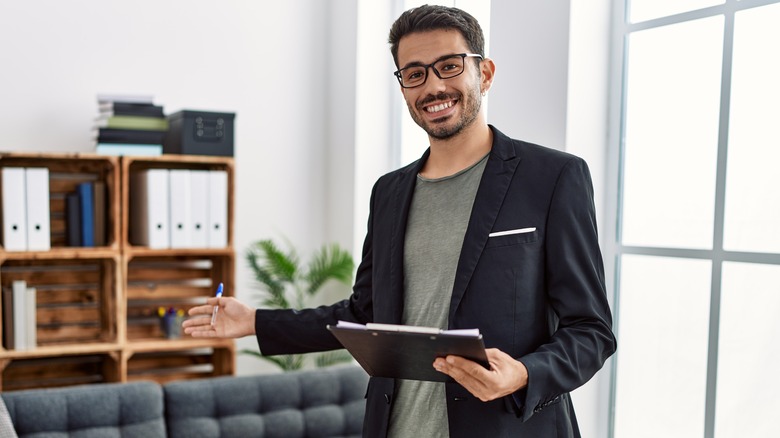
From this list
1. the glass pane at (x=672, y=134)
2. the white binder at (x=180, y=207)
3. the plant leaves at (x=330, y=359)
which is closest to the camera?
the glass pane at (x=672, y=134)

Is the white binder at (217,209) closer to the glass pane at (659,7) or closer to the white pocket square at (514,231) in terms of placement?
the glass pane at (659,7)

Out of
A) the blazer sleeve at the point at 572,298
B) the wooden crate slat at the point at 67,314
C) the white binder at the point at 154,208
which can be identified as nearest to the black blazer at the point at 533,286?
the blazer sleeve at the point at 572,298

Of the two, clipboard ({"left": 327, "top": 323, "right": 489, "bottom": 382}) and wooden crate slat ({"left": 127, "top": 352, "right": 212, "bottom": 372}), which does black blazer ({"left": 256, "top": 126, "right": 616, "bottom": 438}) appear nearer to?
clipboard ({"left": 327, "top": 323, "right": 489, "bottom": 382})

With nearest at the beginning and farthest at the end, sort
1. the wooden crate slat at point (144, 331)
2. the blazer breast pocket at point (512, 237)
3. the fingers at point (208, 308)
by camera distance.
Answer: the blazer breast pocket at point (512, 237)
the fingers at point (208, 308)
the wooden crate slat at point (144, 331)

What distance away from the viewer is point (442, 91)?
1.77m

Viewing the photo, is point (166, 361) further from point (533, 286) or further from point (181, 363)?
point (533, 286)

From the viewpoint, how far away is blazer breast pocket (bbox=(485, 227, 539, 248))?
5.36 ft

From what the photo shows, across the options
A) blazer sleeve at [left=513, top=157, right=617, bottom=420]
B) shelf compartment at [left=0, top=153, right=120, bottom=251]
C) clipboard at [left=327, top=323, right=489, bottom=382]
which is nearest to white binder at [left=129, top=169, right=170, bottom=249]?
shelf compartment at [left=0, top=153, right=120, bottom=251]

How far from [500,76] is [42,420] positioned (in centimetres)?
196

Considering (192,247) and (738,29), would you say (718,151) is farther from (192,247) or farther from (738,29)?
(192,247)

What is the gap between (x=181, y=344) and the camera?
354cm

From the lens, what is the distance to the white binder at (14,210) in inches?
125

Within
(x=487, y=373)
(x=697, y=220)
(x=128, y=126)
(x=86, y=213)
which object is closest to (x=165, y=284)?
(x=86, y=213)

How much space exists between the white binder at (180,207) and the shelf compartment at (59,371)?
1.88 feet
